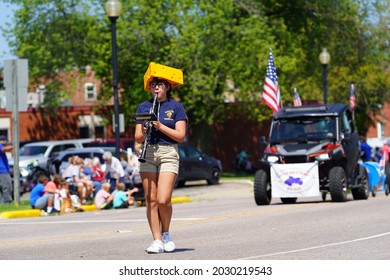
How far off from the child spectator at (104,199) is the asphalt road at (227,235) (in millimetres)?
4051

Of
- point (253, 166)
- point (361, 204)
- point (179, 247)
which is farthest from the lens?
point (253, 166)

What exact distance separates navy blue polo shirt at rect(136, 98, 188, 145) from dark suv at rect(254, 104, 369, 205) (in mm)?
11994

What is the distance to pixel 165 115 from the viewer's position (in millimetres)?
12914

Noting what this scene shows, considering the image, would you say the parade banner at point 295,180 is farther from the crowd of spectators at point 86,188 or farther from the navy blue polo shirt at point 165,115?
the navy blue polo shirt at point 165,115

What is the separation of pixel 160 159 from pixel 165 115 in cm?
49

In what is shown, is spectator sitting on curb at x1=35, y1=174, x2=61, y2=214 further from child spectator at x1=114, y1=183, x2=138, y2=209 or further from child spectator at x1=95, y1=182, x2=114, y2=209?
child spectator at x1=114, y1=183, x2=138, y2=209

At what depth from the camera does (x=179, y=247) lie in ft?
46.1

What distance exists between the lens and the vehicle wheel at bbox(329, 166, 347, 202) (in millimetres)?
24891

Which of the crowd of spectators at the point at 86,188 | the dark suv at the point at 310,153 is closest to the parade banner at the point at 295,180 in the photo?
the dark suv at the point at 310,153

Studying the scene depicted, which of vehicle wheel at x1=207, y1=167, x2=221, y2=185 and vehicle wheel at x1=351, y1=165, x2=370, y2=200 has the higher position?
vehicle wheel at x1=351, y1=165, x2=370, y2=200

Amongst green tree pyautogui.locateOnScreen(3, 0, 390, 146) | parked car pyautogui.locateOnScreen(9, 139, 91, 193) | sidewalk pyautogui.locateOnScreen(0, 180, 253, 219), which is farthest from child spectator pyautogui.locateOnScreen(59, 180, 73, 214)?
green tree pyautogui.locateOnScreen(3, 0, 390, 146)

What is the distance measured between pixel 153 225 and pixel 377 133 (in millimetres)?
73828
